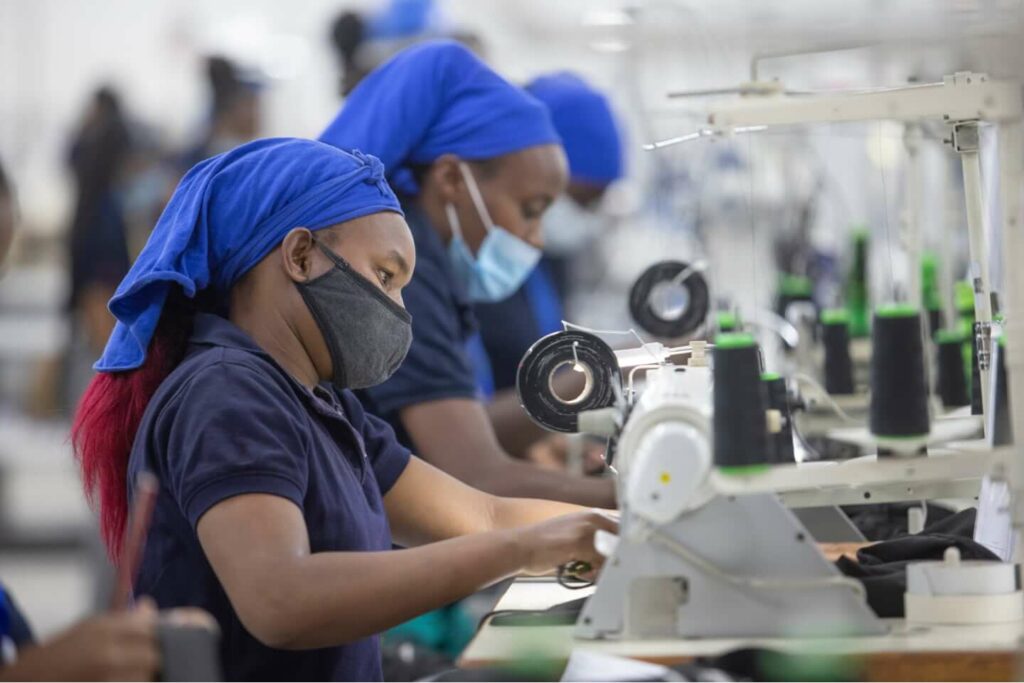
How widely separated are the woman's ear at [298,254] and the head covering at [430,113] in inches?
33.7

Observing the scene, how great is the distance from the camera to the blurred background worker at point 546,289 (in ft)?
11.3

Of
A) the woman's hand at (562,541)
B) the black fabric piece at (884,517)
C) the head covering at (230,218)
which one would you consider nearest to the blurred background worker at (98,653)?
the woman's hand at (562,541)

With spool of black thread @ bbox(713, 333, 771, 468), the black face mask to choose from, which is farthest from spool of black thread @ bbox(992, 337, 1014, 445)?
the black face mask

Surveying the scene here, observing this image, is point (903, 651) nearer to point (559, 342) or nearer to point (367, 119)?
point (559, 342)

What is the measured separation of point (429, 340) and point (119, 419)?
961 mm

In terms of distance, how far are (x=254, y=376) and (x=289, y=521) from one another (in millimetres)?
220

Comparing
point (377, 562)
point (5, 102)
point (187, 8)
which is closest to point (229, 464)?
point (377, 562)

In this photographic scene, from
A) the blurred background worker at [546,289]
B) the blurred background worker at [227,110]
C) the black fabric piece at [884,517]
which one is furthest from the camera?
the blurred background worker at [227,110]

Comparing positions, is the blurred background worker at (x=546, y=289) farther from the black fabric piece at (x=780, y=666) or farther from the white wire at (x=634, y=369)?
the black fabric piece at (x=780, y=666)

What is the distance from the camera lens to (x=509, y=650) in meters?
1.89

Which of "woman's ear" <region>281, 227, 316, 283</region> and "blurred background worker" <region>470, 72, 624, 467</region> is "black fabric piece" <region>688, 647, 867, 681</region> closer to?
"woman's ear" <region>281, 227, 316, 283</region>

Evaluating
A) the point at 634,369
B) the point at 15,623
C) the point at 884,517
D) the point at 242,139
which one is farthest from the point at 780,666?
the point at 242,139

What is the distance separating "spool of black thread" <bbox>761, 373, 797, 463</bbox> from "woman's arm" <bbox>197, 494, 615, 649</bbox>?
298 millimetres

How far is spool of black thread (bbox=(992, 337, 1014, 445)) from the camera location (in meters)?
1.84
